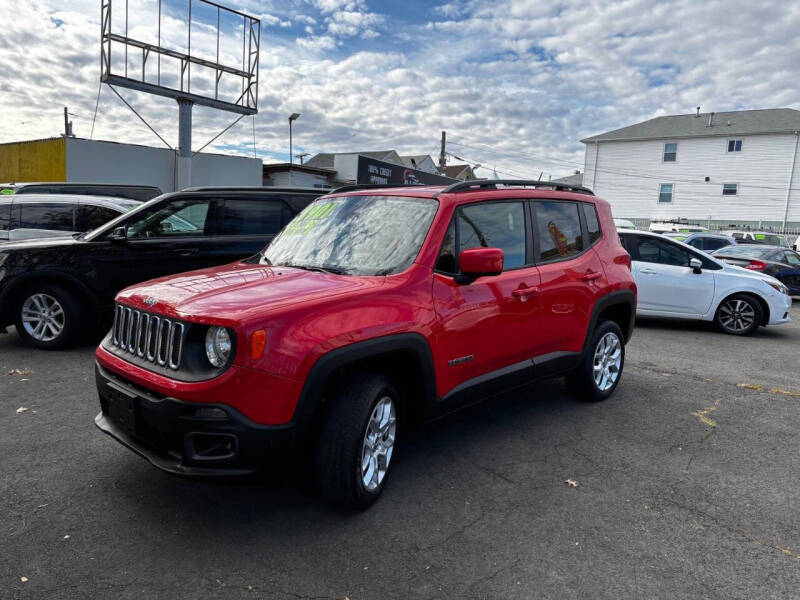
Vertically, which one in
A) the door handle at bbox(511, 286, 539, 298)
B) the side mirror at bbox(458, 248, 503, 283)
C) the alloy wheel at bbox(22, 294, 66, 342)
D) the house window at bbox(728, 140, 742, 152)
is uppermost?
the house window at bbox(728, 140, 742, 152)

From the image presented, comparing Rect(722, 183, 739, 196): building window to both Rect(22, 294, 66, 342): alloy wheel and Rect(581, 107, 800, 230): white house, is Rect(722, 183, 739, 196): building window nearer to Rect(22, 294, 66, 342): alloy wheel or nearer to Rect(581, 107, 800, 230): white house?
Rect(581, 107, 800, 230): white house

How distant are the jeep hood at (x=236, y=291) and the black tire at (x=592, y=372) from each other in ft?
8.23

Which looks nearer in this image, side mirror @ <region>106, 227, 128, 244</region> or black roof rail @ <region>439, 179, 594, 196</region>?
black roof rail @ <region>439, 179, 594, 196</region>

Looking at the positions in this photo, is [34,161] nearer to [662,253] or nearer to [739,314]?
[662,253]

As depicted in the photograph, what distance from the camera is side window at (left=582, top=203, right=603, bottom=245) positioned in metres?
5.31

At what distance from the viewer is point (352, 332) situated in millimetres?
3135

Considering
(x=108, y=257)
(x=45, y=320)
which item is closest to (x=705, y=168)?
(x=108, y=257)

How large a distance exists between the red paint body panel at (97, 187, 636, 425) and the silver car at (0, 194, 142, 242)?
18.4 feet

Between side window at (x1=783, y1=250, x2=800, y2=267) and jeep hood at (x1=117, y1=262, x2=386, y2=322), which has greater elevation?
side window at (x1=783, y1=250, x2=800, y2=267)

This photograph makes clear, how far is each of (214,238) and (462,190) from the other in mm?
4072

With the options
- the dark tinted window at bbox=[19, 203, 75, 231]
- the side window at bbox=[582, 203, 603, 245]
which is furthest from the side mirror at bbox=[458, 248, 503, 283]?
the dark tinted window at bbox=[19, 203, 75, 231]

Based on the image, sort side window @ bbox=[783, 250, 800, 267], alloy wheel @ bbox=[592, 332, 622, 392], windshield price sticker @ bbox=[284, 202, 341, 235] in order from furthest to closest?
side window @ bbox=[783, 250, 800, 267] < alloy wheel @ bbox=[592, 332, 622, 392] < windshield price sticker @ bbox=[284, 202, 341, 235]

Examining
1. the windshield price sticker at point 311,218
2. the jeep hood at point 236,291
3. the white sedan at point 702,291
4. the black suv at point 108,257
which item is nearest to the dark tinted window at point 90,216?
the black suv at point 108,257

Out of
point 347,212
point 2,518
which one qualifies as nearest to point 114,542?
point 2,518
